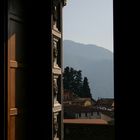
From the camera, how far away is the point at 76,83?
16.4m

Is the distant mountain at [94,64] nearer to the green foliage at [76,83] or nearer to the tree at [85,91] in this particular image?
the green foliage at [76,83]

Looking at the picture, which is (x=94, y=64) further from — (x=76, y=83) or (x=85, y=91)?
(x=85, y=91)

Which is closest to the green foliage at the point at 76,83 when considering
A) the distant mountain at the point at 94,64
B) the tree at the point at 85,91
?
the tree at the point at 85,91

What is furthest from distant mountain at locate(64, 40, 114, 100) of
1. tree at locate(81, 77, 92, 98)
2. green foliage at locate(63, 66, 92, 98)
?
tree at locate(81, 77, 92, 98)

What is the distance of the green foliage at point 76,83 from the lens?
597 inches

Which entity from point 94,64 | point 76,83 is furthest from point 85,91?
point 94,64

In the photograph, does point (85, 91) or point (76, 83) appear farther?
point (76, 83)

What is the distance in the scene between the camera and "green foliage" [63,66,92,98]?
597 inches

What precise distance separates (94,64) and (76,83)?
183 ft

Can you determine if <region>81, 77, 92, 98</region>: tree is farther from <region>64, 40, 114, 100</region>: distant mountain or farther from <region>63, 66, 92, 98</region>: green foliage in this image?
<region>64, 40, 114, 100</region>: distant mountain

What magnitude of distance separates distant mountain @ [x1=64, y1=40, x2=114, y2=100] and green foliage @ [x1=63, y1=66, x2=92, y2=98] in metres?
20.3
